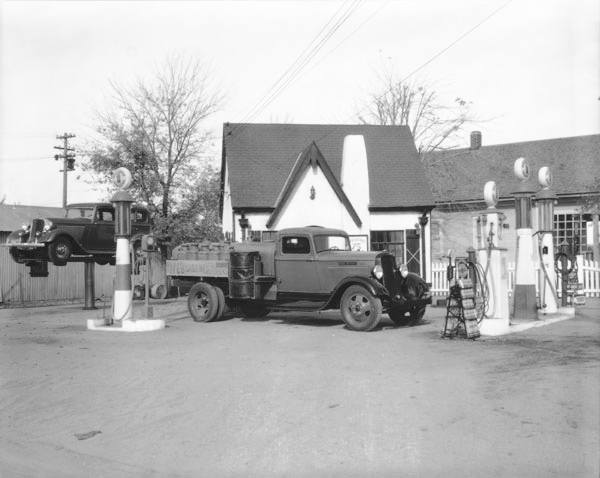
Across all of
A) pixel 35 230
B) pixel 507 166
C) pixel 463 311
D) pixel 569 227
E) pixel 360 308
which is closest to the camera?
pixel 463 311

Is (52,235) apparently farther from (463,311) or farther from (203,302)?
(463,311)

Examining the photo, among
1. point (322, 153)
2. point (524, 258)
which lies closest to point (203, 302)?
point (524, 258)

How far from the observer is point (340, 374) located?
8.33m

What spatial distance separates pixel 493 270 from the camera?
11.8m

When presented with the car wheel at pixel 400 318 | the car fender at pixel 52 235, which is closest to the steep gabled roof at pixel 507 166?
the car wheel at pixel 400 318

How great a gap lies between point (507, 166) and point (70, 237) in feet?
79.9

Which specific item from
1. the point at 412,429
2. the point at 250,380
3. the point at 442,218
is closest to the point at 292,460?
the point at 412,429

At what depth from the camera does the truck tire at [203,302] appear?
14867 millimetres

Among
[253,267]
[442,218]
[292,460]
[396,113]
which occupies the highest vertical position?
[396,113]

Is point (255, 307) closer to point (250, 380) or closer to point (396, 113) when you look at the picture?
point (250, 380)

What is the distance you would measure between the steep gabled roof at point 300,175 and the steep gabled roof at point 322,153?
1.30 ft

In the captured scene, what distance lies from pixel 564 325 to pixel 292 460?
892cm

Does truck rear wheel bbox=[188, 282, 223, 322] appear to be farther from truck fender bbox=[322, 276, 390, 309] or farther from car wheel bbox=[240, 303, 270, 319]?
truck fender bbox=[322, 276, 390, 309]

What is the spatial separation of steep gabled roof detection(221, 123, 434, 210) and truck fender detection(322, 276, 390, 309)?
1060cm
